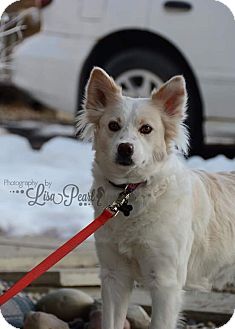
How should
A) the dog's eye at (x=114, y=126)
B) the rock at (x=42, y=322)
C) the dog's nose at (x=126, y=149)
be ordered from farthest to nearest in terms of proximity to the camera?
1. the rock at (x=42, y=322)
2. the dog's eye at (x=114, y=126)
3. the dog's nose at (x=126, y=149)

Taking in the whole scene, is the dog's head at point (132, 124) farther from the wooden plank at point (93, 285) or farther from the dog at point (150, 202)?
the wooden plank at point (93, 285)

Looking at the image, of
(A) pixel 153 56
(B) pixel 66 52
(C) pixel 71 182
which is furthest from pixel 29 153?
(A) pixel 153 56

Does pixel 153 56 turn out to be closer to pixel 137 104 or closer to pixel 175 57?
pixel 175 57

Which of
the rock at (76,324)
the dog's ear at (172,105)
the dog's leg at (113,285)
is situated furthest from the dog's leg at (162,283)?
the rock at (76,324)

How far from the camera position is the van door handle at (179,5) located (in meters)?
3.77

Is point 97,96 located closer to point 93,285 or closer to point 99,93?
point 99,93

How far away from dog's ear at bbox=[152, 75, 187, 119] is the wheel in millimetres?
630

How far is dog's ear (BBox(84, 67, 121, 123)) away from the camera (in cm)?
309

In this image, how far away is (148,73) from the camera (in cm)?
376

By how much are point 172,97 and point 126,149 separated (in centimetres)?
34

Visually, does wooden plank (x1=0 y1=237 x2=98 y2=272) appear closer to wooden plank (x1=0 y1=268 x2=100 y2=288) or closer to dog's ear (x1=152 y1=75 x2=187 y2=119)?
wooden plank (x1=0 y1=268 x2=100 y2=288)

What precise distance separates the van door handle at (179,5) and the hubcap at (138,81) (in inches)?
12.9

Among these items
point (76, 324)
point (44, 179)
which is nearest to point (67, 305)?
point (76, 324)

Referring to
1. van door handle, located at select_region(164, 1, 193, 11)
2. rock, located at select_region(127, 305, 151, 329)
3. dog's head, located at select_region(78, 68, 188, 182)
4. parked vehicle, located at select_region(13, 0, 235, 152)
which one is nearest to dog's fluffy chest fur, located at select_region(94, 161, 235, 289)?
dog's head, located at select_region(78, 68, 188, 182)
